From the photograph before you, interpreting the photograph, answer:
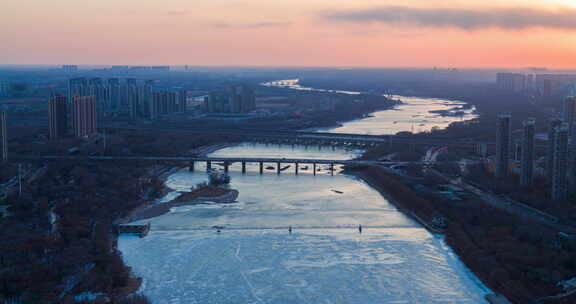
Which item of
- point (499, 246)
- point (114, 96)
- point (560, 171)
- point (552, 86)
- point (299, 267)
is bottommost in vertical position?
point (299, 267)

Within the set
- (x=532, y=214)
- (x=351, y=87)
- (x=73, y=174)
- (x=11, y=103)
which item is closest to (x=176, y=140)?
(x=73, y=174)

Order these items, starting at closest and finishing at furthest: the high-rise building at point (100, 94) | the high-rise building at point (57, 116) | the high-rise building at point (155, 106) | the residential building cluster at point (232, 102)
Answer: the high-rise building at point (57, 116), the high-rise building at point (155, 106), the residential building cluster at point (232, 102), the high-rise building at point (100, 94)

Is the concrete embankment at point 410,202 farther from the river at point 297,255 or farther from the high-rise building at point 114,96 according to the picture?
the high-rise building at point 114,96

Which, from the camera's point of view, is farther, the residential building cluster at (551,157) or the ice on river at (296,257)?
the residential building cluster at (551,157)

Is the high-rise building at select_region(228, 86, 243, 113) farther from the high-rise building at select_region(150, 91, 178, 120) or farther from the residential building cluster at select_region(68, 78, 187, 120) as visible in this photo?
the high-rise building at select_region(150, 91, 178, 120)

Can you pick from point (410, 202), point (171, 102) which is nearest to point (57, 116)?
point (171, 102)

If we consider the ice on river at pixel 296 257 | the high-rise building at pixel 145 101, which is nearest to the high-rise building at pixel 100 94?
the high-rise building at pixel 145 101

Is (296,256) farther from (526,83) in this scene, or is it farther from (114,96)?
(526,83)
